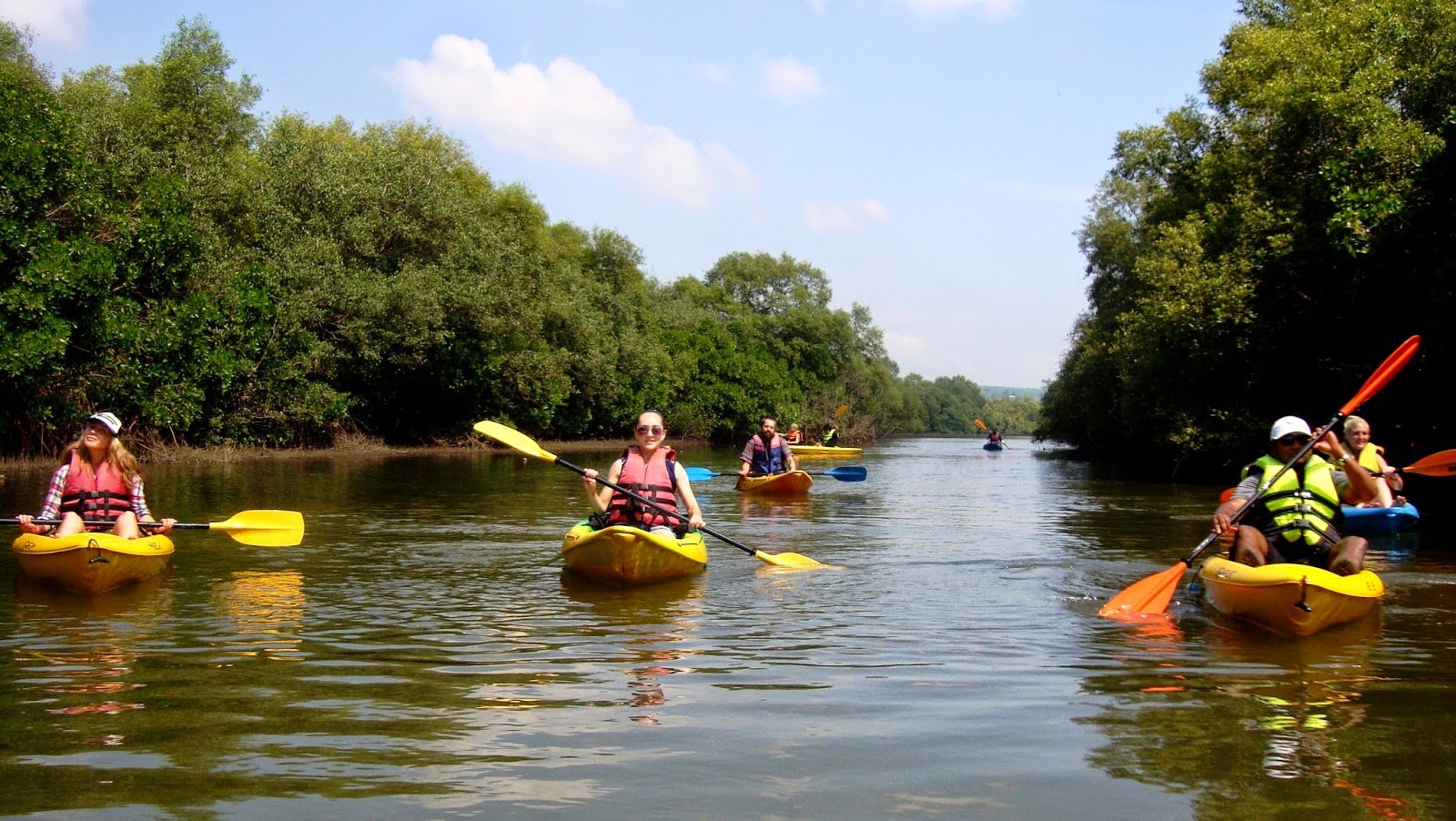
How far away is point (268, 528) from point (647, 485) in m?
3.45

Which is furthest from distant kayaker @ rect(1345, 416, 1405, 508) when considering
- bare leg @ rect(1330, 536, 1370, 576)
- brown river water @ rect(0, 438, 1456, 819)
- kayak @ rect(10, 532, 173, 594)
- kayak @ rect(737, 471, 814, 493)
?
kayak @ rect(10, 532, 173, 594)

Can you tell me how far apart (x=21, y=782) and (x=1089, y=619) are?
6.18 m

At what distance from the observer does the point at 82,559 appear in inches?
339

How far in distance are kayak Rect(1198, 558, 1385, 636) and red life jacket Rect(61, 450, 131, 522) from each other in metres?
8.01

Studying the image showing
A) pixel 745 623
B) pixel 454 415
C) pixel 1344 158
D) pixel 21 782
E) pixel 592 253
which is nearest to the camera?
pixel 21 782

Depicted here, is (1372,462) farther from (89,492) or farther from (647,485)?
(89,492)

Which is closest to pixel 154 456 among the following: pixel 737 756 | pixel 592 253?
pixel 737 756

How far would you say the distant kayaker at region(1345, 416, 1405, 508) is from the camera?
12086 mm

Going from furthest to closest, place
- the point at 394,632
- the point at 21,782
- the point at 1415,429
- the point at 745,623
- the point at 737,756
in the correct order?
the point at 1415,429 → the point at 745,623 → the point at 394,632 → the point at 737,756 → the point at 21,782

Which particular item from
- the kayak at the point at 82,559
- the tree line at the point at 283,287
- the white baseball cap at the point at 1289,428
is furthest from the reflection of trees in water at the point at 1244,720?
the tree line at the point at 283,287

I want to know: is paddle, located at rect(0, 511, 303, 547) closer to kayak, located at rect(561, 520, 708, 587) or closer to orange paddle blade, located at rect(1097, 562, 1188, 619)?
kayak, located at rect(561, 520, 708, 587)

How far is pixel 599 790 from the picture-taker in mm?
4410

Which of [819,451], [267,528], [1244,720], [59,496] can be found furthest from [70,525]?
[819,451]

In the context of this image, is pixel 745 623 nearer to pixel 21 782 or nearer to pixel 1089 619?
pixel 1089 619
